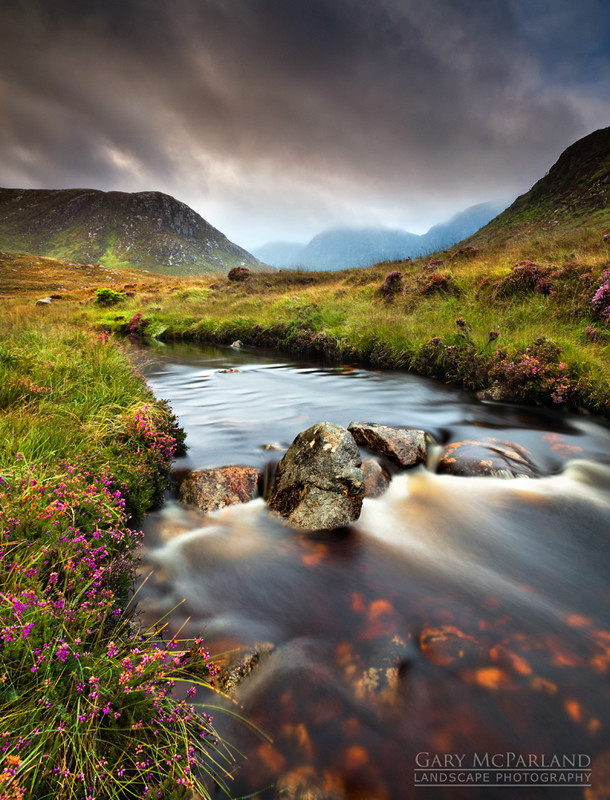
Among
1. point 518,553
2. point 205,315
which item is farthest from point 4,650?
point 205,315

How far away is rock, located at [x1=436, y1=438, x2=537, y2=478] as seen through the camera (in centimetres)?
500

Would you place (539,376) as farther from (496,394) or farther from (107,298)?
(107,298)

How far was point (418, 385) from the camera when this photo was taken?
32.0 feet

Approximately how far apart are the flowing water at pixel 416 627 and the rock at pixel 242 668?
0.17 ft

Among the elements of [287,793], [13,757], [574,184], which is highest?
[574,184]

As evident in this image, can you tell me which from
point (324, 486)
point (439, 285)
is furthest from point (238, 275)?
point (324, 486)

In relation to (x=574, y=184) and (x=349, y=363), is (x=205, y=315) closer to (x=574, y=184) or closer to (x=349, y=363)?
(x=349, y=363)

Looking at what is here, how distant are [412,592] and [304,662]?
3.83ft

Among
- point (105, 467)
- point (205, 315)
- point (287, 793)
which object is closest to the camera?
point (287, 793)

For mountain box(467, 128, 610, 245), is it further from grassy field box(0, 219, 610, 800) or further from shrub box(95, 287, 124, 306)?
shrub box(95, 287, 124, 306)

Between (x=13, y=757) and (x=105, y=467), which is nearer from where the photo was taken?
(x=13, y=757)

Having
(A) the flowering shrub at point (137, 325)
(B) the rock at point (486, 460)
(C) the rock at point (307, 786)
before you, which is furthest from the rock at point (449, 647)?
(A) the flowering shrub at point (137, 325)

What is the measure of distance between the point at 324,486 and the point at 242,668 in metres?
1.89

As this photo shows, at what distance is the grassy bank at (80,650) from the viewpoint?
4.92 feet
